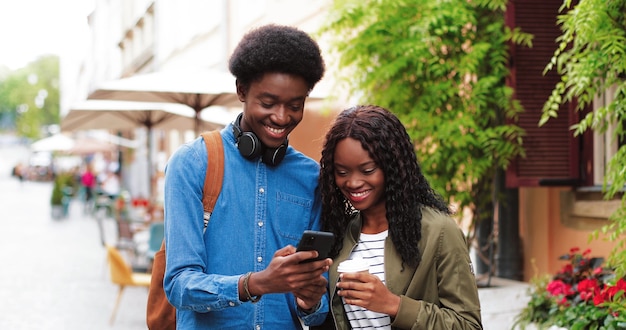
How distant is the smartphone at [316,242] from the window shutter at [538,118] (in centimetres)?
478

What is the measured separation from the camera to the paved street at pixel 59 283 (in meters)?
9.54

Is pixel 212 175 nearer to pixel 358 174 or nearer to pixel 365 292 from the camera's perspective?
pixel 358 174

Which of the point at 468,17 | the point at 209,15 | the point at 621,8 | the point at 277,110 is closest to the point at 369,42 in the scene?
the point at 468,17

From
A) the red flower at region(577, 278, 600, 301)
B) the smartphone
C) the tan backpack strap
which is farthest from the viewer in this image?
the red flower at region(577, 278, 600, 301)

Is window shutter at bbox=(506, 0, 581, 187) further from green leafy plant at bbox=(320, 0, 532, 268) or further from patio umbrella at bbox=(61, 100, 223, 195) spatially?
patio umbrella at bbox=(61, 100, 223, 195)

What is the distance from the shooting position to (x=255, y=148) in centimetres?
249

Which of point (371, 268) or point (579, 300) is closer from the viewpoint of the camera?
point (371, 268)

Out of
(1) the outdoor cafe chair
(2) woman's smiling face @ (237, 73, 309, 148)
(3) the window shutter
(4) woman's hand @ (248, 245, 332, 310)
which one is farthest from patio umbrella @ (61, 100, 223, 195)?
(4) woman's hand @ (248, 245, 332, 310)

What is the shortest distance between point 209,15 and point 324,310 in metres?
17.0

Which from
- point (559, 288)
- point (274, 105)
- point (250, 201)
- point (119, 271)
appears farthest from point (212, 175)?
point (119, 271)

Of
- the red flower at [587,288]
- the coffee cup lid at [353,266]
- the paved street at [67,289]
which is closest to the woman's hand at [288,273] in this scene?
the coffee cup lid at [353,266]

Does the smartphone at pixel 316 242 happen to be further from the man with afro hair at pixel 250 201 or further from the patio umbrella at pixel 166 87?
the patio umbrella at pixel 166 87

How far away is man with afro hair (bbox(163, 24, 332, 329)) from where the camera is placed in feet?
7.69

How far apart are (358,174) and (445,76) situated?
454 cm
